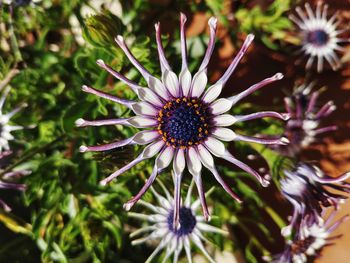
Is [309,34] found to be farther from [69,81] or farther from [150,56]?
[69,81]

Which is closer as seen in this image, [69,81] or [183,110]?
[183,110]

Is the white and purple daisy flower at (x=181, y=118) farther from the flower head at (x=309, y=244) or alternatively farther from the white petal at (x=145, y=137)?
the flower head at (x=309, y=244)

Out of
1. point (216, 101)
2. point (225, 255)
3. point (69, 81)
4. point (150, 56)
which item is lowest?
point (225, 255)

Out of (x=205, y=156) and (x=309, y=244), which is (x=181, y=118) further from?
(x=309, y=244)

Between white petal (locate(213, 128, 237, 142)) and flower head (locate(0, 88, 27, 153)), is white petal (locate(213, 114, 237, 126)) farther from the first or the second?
flower head (locate(0, 88, 27, 153))

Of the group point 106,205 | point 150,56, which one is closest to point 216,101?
point 150,56

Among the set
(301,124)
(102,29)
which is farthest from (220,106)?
(301,124)

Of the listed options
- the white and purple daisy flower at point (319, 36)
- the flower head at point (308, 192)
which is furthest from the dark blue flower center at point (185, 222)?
the white and purple daisy flower at point (319, 36)
